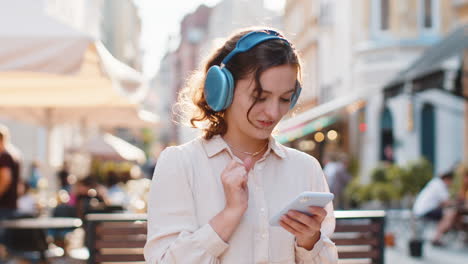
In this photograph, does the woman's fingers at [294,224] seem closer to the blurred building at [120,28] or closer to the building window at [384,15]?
the building window at [384,15]

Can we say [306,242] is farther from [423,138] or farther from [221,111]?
[423,138]

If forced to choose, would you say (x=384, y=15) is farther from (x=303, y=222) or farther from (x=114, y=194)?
(x=303, y=222)

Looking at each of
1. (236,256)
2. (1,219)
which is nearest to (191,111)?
(236,256)

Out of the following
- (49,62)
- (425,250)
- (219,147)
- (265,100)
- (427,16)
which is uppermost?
(427,16)

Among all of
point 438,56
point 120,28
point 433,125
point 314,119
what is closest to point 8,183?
point 438,56

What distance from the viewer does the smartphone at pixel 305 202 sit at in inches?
79.2

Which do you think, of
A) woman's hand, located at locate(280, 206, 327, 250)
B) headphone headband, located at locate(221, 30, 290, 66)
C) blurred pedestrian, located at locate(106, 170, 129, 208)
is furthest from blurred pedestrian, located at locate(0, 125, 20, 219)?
woman's hand, located at locate(280, 206, 327, 250)

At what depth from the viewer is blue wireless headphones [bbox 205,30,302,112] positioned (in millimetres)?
2201

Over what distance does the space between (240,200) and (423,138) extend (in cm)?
2242

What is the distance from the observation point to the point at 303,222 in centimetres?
210

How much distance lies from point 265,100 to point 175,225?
43cm

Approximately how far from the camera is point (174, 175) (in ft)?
7.29

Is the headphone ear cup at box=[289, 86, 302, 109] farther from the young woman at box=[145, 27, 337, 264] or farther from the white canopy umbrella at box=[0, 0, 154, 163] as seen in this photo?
the white canopy umbrella at box=[0, 0, 154, 163]

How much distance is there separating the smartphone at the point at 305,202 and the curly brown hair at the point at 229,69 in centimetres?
32
